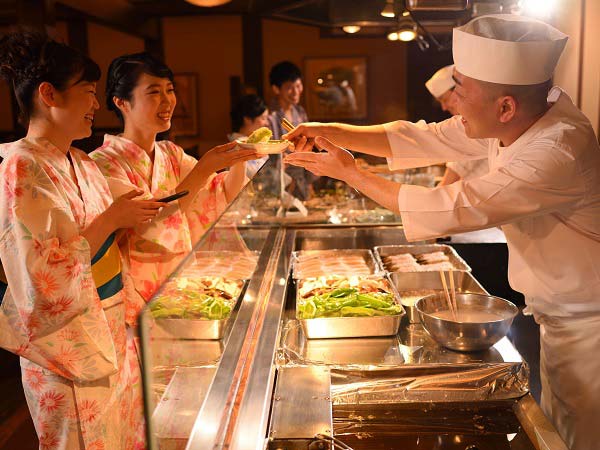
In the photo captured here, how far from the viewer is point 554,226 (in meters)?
2.37

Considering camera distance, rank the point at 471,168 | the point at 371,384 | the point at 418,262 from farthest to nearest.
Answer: the point at 471,168 < the point at 418,262 < the point at 371,384

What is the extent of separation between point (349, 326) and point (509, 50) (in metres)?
1.31

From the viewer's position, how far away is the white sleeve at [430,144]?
304 cm

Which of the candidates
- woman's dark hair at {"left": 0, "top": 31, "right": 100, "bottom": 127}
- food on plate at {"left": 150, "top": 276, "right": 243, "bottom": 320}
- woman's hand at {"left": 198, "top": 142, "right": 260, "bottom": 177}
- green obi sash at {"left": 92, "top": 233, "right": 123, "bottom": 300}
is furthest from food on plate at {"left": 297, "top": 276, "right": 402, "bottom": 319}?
woman's dark hair at {"left": 0, "top": 31, "right": 100, "bottom": 127}

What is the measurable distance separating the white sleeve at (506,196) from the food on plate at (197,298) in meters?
0.76

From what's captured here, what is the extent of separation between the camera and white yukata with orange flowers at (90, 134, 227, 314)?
307 cm

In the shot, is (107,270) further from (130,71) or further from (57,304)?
(130,71)

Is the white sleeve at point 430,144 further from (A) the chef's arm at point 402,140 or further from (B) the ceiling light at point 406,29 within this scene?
(B) the ceiling light at point 406,29

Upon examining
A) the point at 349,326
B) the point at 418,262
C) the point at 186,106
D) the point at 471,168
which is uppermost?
the point at 186,106

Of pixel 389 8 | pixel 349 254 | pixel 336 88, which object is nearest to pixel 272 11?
pixel 389 8

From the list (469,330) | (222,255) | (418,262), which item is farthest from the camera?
(418,262)

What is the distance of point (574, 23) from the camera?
25.7ft

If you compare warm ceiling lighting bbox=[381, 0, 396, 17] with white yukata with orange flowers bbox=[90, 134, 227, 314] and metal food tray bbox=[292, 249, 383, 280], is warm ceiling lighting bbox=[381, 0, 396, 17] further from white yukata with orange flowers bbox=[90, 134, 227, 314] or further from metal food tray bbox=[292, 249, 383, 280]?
white yukata with orange flowers bbox=[90, 134, 227, 314]

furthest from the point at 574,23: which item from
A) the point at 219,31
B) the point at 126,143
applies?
the point at 126,143
